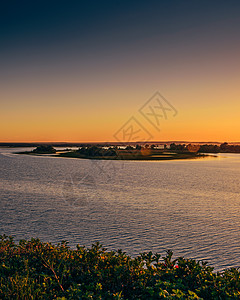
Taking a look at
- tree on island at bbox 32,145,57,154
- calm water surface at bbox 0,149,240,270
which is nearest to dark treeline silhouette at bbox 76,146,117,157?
tree on island at bbox 32,145,57,154

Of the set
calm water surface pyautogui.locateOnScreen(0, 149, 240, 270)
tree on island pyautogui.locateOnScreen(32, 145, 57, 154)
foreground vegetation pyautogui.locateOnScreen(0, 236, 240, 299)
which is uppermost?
tree on island pyautogui.locateOnScreen(32, 145, 57, 154)

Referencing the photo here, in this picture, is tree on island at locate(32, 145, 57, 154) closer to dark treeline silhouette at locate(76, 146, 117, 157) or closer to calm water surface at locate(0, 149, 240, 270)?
dark treeline silhouette at locate(76, 146, 117, 157)

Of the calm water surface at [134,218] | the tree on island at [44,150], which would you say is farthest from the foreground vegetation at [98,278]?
the tree on island at [44,150]

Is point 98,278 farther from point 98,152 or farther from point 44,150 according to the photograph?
point 44,150

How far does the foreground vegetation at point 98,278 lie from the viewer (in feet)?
15.1

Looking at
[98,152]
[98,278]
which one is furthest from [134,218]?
[98,152]

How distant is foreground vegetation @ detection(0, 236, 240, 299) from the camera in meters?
4.59

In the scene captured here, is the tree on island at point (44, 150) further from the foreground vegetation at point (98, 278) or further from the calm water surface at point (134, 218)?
the foreground vegetation at point (98, 278)

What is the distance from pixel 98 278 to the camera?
5.28 meters

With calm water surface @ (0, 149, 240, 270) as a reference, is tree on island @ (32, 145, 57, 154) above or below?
above

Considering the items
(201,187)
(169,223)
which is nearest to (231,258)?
(169,223)

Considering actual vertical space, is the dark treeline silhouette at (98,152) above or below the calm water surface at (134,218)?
above

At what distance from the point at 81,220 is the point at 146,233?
3.57 m

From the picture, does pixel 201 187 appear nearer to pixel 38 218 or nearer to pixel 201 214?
pixel 201 214
